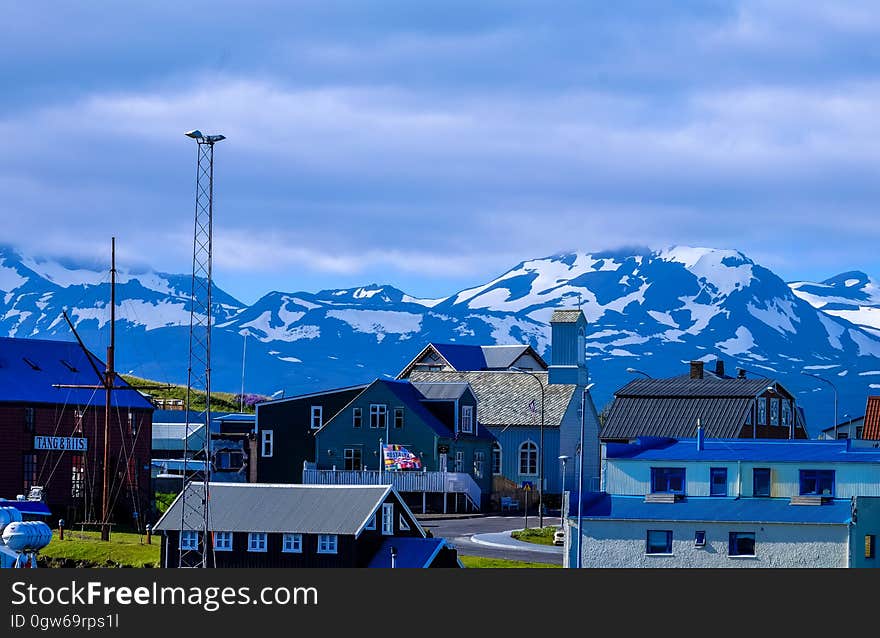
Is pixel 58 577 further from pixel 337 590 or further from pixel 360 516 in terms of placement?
pixel 360 516

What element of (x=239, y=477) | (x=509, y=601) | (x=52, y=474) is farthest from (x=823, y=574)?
(x=239, y=477)

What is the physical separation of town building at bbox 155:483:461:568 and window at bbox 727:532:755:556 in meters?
10.8

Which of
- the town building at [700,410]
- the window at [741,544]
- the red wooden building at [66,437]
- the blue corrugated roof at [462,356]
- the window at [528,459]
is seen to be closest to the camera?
the window at [741,544]

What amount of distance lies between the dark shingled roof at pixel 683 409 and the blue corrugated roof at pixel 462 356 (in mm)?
50939

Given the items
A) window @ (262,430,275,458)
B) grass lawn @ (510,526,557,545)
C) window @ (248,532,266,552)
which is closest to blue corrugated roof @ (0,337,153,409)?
window @ (262,430,275,458)

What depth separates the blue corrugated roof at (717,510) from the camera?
67.4m

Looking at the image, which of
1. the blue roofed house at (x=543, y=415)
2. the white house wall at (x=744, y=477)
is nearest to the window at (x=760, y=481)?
the white house wall at (x=744, y=477)

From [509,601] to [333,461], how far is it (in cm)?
6097

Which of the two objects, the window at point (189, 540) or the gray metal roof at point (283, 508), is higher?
the gray metal roof at point (283, 508)

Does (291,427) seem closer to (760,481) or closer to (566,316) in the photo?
(566,316)

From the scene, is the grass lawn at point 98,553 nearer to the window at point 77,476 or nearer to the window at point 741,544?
the window at point 77,476

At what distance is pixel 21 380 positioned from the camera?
3684 inches

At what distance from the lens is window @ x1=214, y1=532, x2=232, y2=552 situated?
68250 millimetres

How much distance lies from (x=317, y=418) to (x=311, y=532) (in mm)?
43200
